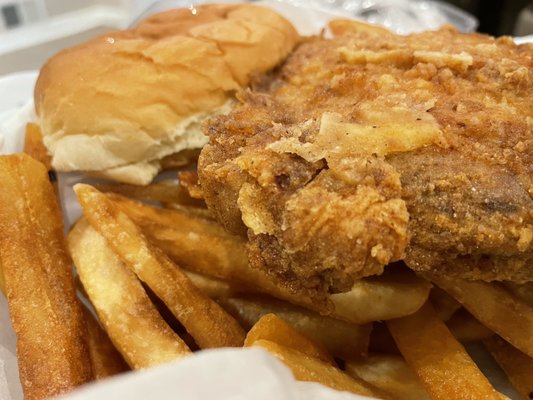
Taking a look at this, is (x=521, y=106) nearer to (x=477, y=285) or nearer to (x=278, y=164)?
(x=477, y=285)

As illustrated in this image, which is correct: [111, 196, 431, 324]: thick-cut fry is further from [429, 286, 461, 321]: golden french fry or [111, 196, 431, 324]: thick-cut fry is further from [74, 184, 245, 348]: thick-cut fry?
[429, 286, 461, 321]: golden french fry

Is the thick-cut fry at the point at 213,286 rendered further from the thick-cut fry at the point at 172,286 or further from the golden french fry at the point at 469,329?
the golden french fry at the point at 469,329

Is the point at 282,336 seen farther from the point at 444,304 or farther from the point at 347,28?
the point at 347,28

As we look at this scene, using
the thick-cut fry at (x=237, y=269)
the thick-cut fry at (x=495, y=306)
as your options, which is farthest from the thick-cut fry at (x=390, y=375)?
the thick-cut fry at (x=495, y=306)

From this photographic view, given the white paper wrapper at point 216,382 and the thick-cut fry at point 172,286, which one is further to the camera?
the thick-cut fry at point 172,286

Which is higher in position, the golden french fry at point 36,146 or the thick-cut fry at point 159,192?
the golden french fry at point 36,146

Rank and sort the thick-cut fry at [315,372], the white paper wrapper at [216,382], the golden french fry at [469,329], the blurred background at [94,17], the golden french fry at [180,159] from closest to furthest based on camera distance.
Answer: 1. the white paper wrapper at [216,382]
2. the thick-cut fry at [315,372]
3. the golden french fry at [469,329]
4. the golden french fry at [180,159]
5. the blurred background at [94,17]
